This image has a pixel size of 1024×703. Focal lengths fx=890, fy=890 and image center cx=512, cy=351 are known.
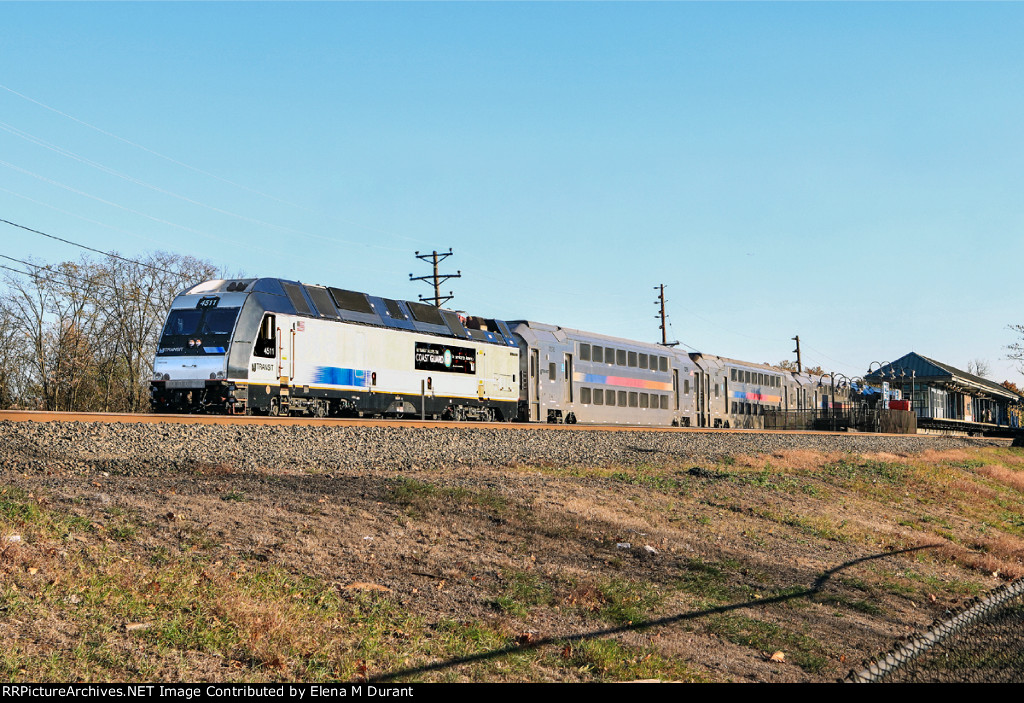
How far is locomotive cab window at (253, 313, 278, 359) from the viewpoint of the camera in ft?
77.9

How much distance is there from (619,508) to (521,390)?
72.9 feet

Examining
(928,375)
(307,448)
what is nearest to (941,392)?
(928,375)

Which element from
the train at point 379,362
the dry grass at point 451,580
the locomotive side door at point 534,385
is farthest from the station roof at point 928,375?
the dry grass at point 451,580

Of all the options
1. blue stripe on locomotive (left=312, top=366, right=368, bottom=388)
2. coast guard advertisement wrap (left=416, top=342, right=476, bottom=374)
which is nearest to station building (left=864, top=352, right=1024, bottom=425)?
coast guard advertisement wrap (left=416, top=342, right=476, bottom=374)

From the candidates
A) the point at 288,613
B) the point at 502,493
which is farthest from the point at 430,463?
the point at 288,613

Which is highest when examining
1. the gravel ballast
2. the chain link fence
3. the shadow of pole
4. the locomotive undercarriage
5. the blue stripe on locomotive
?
the blue stripe on locomotive

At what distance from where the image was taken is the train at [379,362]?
23750 mm

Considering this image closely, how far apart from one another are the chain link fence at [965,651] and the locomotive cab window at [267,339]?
59.2ft

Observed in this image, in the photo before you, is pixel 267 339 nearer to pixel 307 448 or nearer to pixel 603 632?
pixel 307 448

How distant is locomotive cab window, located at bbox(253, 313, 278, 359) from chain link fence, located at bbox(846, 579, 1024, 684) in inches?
710

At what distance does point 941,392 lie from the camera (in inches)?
3880

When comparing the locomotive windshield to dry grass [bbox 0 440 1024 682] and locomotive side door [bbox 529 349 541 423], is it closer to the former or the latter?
dry grass [bbox 0 440 1024 682]

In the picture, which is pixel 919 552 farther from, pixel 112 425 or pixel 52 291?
pixel 52 291
